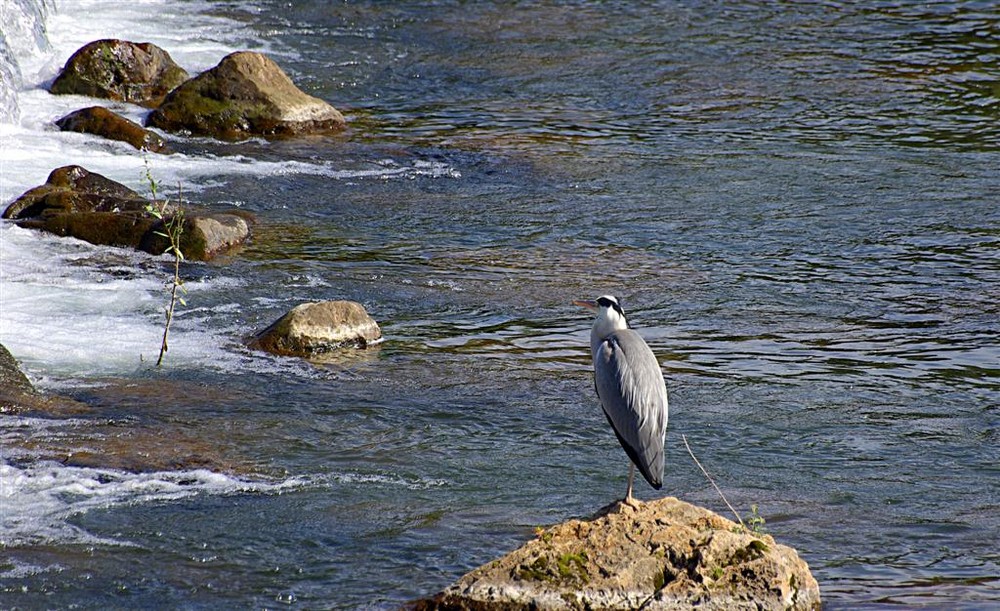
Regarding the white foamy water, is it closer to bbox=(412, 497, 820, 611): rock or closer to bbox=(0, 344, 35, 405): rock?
bbox=(0, 344, 35, 405): rock

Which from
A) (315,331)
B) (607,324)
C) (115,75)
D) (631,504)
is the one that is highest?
(607,324)

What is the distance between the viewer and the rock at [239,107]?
14883 millimetres

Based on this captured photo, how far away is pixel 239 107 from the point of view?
49.3ft

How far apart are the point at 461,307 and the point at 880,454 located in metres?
3.55

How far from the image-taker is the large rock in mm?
10750

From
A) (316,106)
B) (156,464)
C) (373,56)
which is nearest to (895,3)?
(373,56)

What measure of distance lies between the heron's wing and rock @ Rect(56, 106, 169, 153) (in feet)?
30.2

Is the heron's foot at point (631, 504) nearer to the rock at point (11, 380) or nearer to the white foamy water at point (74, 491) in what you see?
the white foamy water at point (74, 491)

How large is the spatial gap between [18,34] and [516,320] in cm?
1067

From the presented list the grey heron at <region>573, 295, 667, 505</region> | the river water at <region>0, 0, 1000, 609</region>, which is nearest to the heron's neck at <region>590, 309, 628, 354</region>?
the grey heron at <region>573, 295, 667, 505</region>

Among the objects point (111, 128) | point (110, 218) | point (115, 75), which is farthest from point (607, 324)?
point (115, 75)

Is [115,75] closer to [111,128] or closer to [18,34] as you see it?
[111,128]

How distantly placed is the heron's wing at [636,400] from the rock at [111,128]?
9208 millimetres

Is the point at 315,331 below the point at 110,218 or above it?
below
